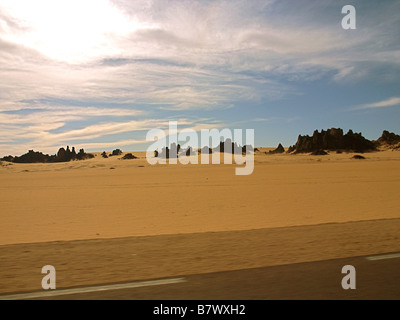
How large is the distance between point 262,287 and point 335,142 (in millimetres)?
100254

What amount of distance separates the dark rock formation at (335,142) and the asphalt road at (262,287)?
95009mm

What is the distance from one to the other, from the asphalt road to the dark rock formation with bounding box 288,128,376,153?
9501 cm

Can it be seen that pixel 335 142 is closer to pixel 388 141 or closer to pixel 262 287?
pixel 388 141

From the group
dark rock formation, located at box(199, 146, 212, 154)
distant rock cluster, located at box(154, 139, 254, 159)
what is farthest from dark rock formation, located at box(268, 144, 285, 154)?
dark rock formation, located at box(199, 146, 212, 154)

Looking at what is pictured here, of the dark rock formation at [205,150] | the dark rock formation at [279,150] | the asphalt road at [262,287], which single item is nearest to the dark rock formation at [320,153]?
the dark rock formation at [279,150]

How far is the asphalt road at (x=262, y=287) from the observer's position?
490 centimetres

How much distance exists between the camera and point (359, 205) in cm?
1994

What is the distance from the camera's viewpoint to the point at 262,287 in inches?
206

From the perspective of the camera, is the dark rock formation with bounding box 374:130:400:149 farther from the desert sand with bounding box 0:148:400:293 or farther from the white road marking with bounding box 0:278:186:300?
the white road marking with bounding box 0:278:186:300

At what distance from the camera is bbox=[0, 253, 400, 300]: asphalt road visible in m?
4.90

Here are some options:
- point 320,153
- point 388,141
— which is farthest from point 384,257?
point 388,141

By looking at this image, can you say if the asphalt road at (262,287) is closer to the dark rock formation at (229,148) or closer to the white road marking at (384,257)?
the white road marking at (384,257)
